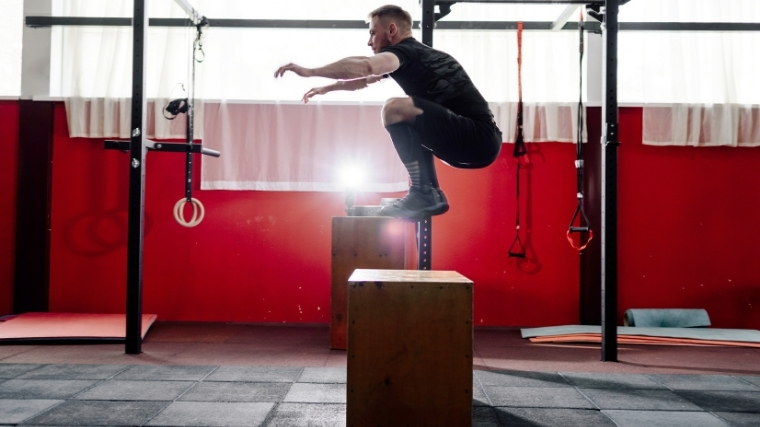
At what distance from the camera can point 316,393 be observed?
284 centimetres

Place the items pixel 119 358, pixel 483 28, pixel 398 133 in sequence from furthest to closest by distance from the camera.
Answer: pixel 483 28
pixel 119 358
pixel 398 133

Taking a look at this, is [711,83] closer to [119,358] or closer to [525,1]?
[525,1]

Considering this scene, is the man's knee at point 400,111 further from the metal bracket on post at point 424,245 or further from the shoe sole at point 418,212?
the metal bracket on post at point 424,245

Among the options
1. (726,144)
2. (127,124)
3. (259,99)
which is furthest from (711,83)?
(127,124)

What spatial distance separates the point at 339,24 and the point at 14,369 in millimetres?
3484

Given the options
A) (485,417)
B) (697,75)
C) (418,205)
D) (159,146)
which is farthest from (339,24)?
(485,417)

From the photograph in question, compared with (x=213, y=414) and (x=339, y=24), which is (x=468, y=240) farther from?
(x=213, y=414)

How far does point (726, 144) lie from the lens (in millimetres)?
4832

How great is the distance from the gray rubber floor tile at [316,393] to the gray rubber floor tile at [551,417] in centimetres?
81

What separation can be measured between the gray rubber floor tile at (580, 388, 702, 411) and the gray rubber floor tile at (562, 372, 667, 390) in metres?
0.10

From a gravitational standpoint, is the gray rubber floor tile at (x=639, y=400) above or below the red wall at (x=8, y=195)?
below

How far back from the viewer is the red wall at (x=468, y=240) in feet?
16.1

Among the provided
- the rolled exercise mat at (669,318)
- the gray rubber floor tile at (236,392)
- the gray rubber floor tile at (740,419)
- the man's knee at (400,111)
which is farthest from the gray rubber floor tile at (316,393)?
the rolled exercise mat at (669,318)

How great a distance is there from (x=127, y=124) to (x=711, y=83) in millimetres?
5289
